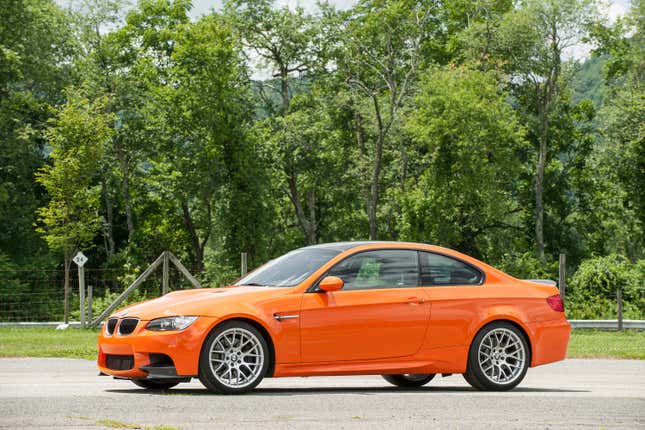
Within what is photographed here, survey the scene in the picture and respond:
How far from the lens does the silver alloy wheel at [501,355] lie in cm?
1212

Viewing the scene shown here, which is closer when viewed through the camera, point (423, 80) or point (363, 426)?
point (363, 426)

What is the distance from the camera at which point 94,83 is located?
55906 mm

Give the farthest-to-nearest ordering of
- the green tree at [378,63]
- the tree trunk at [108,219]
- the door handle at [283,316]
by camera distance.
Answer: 1. the tree trunk at [108,219]
2. the green tree at [378,63]
3. the door handle at [283,316]

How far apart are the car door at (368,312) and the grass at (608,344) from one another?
27.8 feet

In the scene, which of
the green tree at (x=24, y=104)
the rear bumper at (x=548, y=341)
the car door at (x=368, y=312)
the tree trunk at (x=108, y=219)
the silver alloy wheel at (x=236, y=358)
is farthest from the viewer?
the tree trunk at (x=108, y=219)

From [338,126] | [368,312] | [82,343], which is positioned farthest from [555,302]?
[338,126]

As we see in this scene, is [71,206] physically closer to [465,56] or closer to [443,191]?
[443,191]

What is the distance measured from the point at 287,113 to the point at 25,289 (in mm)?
26457

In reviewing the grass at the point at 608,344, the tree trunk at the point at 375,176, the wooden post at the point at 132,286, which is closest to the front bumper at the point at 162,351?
the grass at the point at 608,344

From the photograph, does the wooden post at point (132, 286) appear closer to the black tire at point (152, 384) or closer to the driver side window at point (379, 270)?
the black tire at point (152, 384)

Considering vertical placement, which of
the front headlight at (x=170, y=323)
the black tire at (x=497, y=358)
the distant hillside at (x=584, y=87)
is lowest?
the black tire at (x=497, y=358)

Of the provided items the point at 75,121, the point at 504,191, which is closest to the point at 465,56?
the point at 504,191

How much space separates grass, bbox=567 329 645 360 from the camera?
65.5 feet

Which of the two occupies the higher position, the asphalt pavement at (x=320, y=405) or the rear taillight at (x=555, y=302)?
the rear taillight at (x=555, y=302)
